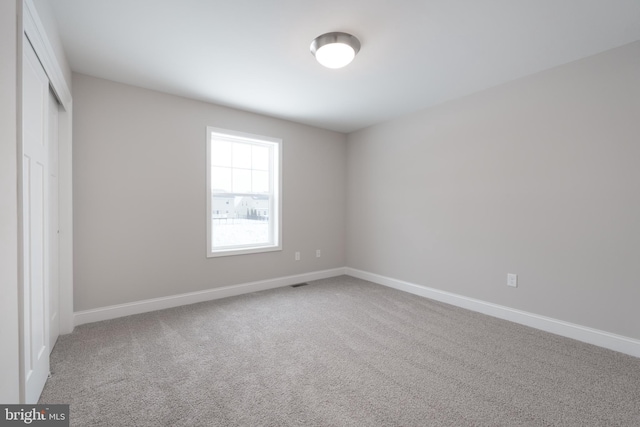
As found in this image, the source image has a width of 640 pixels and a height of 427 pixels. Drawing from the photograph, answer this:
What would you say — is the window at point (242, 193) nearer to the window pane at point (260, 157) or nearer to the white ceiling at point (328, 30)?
the window pane at point (260, 157)

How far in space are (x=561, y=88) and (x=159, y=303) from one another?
4.68m

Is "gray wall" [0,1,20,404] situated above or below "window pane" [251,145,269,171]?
below

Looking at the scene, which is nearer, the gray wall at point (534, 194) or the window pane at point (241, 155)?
the gray wall at point (534, 194)

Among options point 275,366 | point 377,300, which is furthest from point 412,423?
point 377,300

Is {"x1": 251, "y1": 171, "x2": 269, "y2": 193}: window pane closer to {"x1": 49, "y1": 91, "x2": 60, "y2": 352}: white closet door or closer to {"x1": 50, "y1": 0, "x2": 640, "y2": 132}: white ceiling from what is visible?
{"x1": 50, "y1": 0, "x2": 640, "y2": 132}: white ceiling

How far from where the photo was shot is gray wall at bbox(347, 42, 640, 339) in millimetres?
2344

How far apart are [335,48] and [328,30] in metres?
0.13

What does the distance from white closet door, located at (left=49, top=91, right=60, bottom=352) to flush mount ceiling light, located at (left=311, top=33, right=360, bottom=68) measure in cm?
221

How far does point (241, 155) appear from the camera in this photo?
4.01 meters

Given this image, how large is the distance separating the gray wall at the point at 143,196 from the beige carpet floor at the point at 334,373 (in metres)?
0.47

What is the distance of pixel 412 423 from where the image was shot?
1548mm

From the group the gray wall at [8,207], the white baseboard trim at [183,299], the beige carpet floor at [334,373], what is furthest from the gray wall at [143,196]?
the gray wall at [8,207]

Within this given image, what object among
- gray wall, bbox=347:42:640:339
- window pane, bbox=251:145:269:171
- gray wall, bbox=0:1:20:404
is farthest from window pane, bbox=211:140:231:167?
gray wall, bbox=0:1:20:404

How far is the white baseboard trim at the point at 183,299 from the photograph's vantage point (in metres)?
A: 2.86
